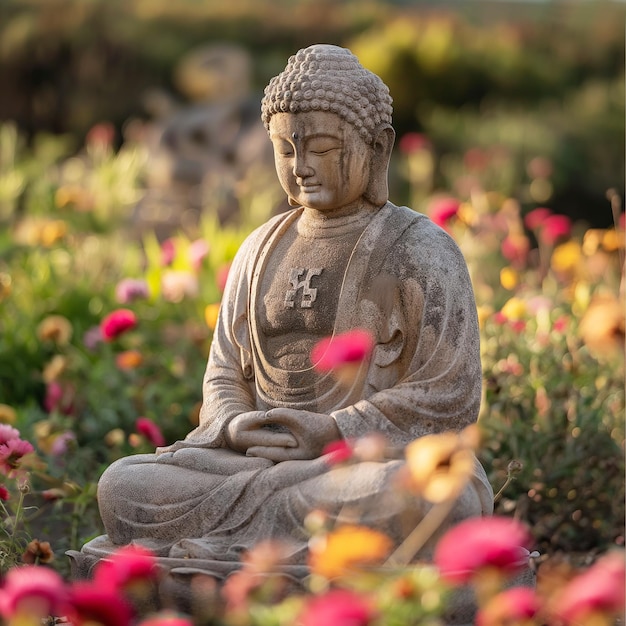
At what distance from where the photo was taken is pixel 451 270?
461cm

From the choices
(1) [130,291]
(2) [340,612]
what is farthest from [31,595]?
(1) [130,291]

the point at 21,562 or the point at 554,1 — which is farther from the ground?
the point at 554,1

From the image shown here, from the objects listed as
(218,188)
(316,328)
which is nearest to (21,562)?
(316,328)

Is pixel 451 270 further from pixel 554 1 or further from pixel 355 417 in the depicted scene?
pixel 554 1

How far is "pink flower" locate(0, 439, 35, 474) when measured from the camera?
4.52 m

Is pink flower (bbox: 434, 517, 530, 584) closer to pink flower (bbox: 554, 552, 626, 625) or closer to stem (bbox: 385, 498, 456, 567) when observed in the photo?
pink flower (bbox: 554, 552, 626, 625)

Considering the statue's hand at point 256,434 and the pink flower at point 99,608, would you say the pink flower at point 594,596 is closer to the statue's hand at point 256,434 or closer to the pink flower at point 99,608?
the pink flower at point 99,608

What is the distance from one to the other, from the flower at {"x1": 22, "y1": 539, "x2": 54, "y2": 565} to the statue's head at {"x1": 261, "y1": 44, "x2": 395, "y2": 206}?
167cm

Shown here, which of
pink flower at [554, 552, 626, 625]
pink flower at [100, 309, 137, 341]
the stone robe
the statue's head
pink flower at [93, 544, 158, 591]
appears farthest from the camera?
pink flower at [100, 309, 137, 341]

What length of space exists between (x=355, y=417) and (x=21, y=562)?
1.43m

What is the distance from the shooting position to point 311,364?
467cm

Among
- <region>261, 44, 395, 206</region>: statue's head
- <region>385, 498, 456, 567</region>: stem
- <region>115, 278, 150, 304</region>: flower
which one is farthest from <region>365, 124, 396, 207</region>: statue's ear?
<region>115, 278, 150, 304</region>: flower

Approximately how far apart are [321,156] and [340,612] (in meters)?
2.36

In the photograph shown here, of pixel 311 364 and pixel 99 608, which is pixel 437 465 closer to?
pixel 99 608
